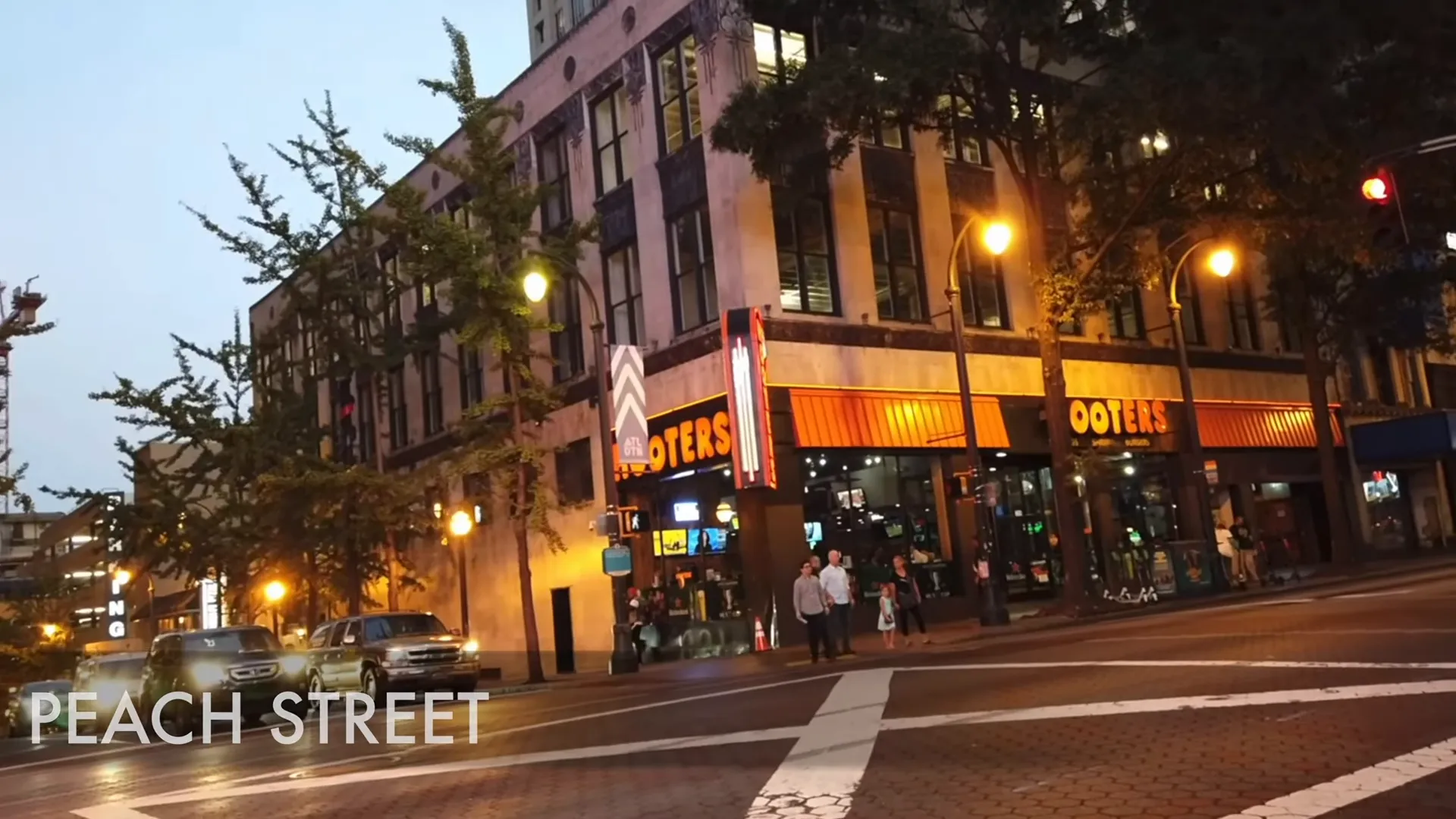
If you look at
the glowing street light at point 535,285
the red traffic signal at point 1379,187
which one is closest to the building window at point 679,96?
the glowing street light at point 535,285

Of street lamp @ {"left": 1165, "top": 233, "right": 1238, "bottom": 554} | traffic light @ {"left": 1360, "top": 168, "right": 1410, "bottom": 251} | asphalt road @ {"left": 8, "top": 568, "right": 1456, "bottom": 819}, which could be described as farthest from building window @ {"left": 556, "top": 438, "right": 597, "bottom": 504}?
traffic light @ {"left": 1360, "top": 168, "right": 1410, "bottom": 251}

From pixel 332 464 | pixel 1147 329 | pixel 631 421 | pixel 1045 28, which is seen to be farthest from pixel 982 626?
pixel 332 464

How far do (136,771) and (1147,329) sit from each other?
29816mm

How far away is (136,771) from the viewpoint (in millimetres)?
13719

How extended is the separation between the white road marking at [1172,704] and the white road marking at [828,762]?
1.56 feet

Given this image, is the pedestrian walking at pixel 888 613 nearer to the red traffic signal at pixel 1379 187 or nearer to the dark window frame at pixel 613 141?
the red traffic signal at pixel 1379 187

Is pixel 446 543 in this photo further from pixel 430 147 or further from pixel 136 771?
pixel 136 771

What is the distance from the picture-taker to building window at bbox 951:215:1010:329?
31.0 m

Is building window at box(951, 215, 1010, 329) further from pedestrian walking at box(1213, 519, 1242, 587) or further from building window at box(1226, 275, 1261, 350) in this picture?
building window at box(1226, 275, 1261, 350)

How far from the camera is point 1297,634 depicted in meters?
14.2

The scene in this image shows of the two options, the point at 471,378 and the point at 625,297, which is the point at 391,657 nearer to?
the point at 625,297

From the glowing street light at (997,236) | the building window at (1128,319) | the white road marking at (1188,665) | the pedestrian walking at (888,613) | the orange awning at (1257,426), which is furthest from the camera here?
the orange awning at (1257,426)

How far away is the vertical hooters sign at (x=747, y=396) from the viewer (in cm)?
2469

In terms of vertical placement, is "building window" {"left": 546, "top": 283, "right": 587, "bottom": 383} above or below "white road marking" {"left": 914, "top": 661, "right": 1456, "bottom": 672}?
above
